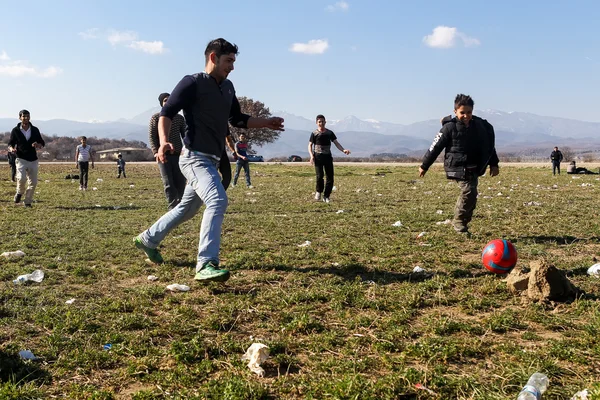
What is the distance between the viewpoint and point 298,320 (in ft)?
14.3

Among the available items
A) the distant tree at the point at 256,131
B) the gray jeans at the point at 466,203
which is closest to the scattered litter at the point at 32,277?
the gray jeans at the point at 466,203

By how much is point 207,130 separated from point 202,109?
0.79 ft

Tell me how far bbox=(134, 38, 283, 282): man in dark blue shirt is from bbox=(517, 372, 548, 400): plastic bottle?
326 cm

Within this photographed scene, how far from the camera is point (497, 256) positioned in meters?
5.93

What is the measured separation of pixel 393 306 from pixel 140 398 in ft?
8.17

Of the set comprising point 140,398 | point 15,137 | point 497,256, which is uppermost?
point 15,137

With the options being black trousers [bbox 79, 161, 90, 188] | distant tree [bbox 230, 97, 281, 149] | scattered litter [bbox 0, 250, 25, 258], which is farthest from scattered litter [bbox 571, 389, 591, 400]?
Answer: distant tree [bbox 230, 97, 281, 149]

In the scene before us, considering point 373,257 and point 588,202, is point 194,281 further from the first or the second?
point 588,202

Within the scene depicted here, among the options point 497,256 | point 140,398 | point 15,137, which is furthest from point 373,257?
point 15,137

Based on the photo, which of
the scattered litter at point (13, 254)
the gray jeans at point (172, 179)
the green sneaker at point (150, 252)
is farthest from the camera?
the gray jeans at point (172, 179)

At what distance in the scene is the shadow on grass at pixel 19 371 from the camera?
3.38 metres

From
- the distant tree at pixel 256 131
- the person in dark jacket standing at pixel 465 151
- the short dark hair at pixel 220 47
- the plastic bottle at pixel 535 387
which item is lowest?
the plastic bottle at pixel 535 387

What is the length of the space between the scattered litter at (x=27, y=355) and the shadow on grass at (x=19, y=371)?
0.10 feet

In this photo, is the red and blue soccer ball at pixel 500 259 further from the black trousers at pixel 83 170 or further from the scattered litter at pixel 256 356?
the black trousers at pixel 83 170
